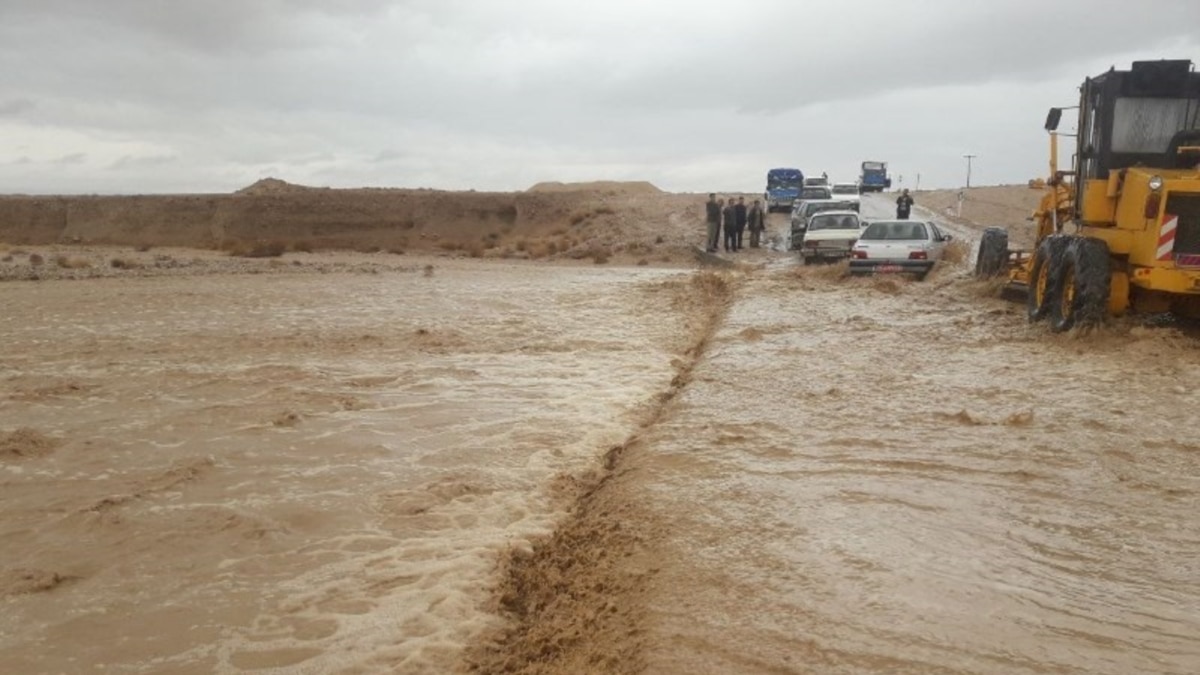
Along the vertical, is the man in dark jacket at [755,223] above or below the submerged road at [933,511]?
above

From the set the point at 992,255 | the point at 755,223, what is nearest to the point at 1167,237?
the point at 992,255

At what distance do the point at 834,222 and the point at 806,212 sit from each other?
507 cm

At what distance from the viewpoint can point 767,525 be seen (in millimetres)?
5375

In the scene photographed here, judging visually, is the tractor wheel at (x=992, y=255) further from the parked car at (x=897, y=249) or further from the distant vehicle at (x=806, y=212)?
the distant vehicle at (x=806, y=212)

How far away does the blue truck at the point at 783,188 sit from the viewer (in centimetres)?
4300

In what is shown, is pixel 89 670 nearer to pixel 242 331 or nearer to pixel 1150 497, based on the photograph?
pixel 1150 497

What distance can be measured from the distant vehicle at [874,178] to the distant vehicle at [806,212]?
31003 mm

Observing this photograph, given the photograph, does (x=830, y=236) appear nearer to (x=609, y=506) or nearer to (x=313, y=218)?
(x=609, y=506)

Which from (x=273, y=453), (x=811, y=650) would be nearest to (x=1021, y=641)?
(x=811, y=650)

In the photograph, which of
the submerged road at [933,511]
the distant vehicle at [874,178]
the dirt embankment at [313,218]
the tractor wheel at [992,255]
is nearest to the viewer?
the submerged road at [933,511]

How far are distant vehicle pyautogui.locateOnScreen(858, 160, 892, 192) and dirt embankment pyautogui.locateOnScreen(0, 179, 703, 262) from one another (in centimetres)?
1832

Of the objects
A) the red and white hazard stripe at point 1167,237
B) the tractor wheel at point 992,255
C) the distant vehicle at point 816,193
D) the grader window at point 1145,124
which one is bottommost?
the tractor wheel at point 992,255

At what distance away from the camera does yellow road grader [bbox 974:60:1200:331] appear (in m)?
9.89

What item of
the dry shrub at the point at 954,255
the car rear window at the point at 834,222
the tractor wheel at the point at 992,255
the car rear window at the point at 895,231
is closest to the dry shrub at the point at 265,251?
the car rear window at the point at 834,222
